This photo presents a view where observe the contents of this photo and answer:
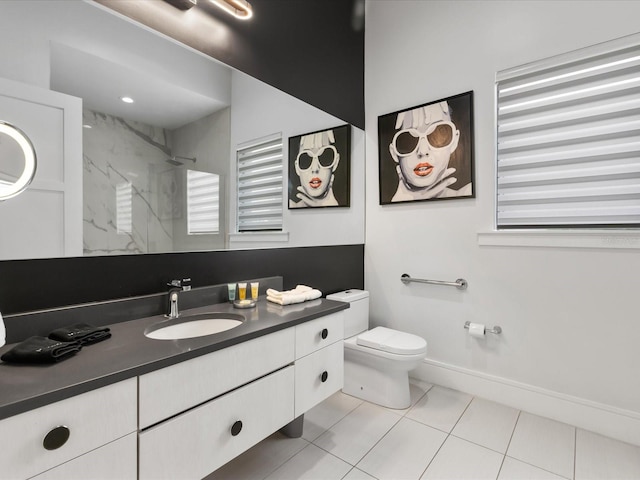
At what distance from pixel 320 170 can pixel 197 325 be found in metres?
1.45

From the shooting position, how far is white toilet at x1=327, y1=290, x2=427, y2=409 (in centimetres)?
200

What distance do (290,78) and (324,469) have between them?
2.28 metres

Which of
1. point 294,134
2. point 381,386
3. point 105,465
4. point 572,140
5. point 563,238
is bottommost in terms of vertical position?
point 381,386

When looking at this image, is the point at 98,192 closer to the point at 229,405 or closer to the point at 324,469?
the point at 229,405

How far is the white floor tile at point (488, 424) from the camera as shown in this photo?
5.73ft

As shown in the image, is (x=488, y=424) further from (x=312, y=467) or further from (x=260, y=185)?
(x=260, y=185)

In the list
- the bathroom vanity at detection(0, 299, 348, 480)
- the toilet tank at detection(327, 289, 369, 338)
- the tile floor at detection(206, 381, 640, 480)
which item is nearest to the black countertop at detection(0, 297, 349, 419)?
the bathroom vanity at detection(0, 299, 348, 480)

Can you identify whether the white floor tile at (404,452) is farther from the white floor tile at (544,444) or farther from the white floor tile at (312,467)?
the white floor tile at (544,444)

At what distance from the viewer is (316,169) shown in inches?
93.7

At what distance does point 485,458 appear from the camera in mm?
1606

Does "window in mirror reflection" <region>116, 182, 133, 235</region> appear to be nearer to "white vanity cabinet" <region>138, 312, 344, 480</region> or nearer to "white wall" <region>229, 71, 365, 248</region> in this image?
"white wall" <region>229, 71, 365, 248</region>

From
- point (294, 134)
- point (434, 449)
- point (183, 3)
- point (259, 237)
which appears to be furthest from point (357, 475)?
point (183, 3)

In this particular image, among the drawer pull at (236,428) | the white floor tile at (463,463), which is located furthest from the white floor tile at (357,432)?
the drawer pull at (236,428)

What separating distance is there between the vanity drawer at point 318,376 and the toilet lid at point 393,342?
0.48 meters
